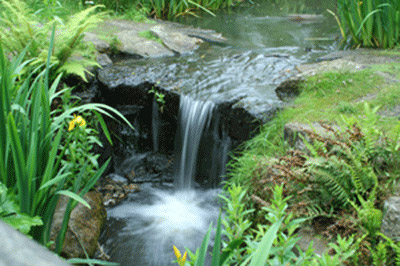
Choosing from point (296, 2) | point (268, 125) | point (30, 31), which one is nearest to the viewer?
point (268, 125)

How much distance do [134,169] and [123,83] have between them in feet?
3.92

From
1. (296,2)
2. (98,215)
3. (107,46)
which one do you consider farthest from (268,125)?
(296,2)

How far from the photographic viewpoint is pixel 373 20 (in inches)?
210

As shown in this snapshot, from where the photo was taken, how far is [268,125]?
3.95m

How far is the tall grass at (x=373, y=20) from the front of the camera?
496cm

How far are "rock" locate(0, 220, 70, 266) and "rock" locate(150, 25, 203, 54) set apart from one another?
6.43 meters

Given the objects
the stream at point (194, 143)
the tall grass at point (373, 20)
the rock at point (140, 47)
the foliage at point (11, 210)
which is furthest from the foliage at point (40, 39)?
the tall grass at point (373, 20)

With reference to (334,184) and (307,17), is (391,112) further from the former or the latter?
(307,17)

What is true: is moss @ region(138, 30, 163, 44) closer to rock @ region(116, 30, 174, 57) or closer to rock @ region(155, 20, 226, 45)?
rock @ region(116, 30, 174, 57)

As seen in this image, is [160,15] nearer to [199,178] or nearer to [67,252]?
[199,178]

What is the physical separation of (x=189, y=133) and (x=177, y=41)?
294 centimetres

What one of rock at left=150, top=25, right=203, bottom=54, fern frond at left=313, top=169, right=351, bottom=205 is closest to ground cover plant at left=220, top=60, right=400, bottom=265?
fern frond at left=313, top=169, right=351, bottom=205

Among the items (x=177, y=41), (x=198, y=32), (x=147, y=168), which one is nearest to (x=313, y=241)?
(x=147, y=168)

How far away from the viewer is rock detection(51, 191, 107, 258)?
2.92 m
